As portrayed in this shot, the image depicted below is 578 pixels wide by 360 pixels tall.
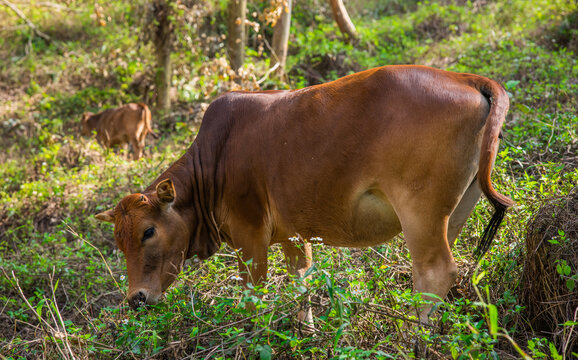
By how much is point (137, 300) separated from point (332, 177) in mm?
1798

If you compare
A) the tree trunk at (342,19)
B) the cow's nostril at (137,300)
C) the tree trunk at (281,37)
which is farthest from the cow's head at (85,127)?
the cow's nostril at (137,300)

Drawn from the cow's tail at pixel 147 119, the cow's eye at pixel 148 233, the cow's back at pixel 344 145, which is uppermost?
the cow's back at pixel 344 145

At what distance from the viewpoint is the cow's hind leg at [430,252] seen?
12.4ft

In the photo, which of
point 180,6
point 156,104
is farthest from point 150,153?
point 180,6

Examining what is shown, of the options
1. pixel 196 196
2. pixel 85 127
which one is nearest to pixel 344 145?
pixel 196 196

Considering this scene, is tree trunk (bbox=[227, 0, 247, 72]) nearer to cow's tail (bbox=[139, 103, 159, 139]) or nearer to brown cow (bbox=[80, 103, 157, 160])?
cow's tail (bbox=[139, 103, 159, 139])

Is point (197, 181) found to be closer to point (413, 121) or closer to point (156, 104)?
point (413, 121)

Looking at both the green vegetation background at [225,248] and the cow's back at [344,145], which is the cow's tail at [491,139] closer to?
the cow's back at [344,145]

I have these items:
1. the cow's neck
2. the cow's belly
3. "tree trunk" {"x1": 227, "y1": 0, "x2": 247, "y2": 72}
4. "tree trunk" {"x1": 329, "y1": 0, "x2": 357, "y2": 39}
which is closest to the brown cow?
"tree trunk" {"x1": 227, "y1": 0, "x2": 247, "y2": 72}

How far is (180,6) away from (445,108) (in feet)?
24.6

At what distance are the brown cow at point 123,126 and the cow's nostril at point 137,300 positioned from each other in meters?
6.71

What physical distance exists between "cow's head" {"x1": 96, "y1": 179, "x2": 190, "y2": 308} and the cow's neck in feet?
0.37

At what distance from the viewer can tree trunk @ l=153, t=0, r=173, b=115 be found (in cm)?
1088

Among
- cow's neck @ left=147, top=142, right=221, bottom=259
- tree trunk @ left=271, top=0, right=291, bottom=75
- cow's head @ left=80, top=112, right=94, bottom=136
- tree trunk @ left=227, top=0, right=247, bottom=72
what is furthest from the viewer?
cow's head @ left=80, top=112, right=94, bottom=136
